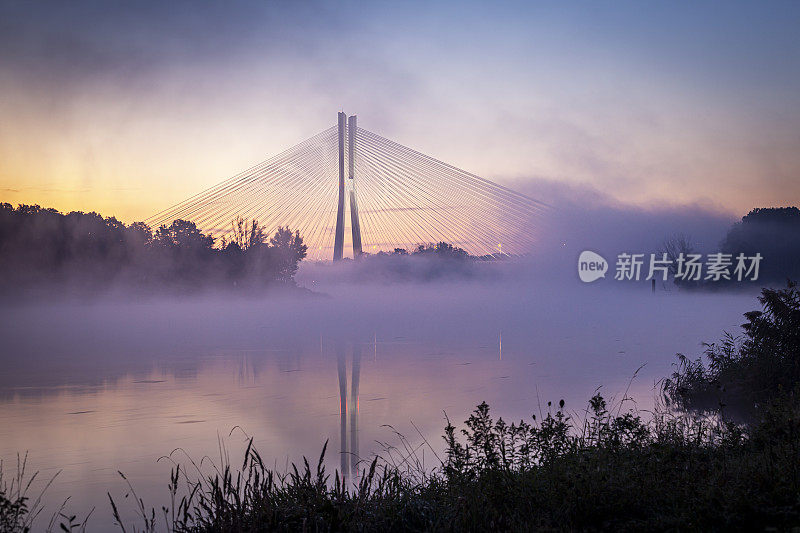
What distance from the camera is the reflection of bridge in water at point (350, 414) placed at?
1129cm

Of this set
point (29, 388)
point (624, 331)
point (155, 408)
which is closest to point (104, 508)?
point (155, 408)

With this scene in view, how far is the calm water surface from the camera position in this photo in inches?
521

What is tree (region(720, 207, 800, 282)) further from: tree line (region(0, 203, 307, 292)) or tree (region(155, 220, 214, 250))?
tree (region(155, 220, 214, 250))

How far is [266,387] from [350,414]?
23.4ft

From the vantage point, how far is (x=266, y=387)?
79.5 feet

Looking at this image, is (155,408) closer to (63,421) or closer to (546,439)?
(63,421)

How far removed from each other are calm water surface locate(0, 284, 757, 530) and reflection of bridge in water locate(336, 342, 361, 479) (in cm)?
7

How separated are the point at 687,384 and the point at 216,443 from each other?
34.9 ft

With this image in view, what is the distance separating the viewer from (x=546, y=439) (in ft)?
22.3

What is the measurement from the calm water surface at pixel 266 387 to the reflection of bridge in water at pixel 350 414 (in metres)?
0.07

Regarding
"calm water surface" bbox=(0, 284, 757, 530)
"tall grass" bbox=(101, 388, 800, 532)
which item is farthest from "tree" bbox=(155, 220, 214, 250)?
"tall grass" bbox=(101, 388, 800, 532)

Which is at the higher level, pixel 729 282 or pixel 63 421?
pixel 729 282

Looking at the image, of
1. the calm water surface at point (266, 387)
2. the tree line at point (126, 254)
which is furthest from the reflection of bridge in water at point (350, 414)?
the tree line at point (126, 254)

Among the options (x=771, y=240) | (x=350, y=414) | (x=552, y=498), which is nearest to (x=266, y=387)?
(x=350, y=414)
